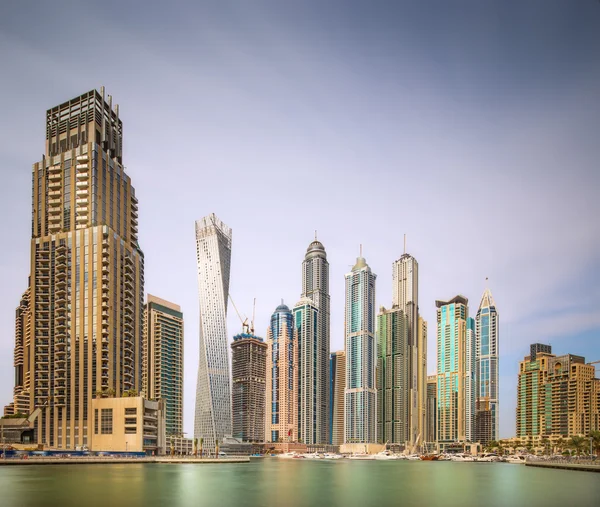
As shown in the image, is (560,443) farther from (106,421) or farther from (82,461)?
(82,461)

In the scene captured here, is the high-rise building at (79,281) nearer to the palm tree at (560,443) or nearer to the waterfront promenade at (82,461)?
the waterfront promenade at (82,461)

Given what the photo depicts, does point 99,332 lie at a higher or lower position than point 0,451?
higher

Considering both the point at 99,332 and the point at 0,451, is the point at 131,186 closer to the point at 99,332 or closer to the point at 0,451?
the point at 99,332

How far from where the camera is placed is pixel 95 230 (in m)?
116

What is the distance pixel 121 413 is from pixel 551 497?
7212cm

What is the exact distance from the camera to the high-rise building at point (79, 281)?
112188mm

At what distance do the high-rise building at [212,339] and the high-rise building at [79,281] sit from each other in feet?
187

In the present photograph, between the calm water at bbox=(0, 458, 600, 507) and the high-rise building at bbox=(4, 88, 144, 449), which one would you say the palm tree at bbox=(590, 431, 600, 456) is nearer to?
the calm water at bbox=(0, 458, 600, 507)

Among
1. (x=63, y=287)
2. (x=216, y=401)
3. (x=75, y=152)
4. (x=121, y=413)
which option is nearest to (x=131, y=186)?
(x=75, y=152)

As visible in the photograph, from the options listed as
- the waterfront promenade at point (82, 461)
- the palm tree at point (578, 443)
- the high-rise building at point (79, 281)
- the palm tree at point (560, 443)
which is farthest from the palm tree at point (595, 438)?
the high-rise building at point (79, 281)

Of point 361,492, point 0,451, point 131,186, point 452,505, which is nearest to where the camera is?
point 452,505

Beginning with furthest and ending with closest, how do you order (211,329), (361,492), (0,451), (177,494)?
(211,329)
(0,451)
(361,492)
(177,494)

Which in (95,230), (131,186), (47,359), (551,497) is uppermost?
(131,186)

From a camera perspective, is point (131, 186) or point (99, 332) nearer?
point (99, 332)
